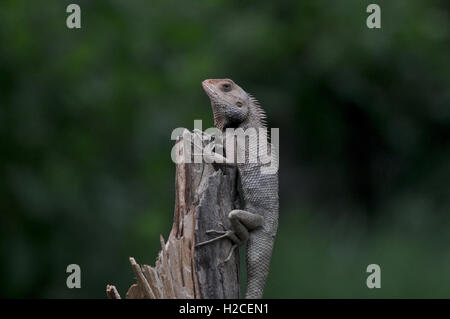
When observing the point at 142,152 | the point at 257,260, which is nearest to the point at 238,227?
the point at 257,260

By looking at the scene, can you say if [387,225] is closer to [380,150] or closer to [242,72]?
[380,150]

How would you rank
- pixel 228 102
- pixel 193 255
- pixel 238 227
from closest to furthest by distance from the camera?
pixel 193 255
pixel 238 227
pixel 228 102

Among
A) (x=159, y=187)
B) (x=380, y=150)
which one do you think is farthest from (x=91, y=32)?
(x=380, y=150)

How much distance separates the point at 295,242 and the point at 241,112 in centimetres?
451

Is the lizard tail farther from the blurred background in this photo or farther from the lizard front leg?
the blurred background

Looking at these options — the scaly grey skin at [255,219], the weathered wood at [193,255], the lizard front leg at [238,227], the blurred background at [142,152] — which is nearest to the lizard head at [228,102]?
the scaly grey skin at [255,219]

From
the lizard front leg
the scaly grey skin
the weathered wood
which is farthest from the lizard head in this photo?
the lizard front leg

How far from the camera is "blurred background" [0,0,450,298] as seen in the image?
32.5 ft

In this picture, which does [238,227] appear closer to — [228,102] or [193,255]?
[193,255]

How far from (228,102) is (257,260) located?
148 centimetres

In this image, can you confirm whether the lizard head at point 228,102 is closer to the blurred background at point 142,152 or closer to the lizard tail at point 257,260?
the lizard tail at point 257,260

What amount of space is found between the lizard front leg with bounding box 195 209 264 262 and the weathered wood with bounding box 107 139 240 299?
40 mm

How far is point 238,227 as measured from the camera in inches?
225

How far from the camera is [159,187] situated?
10852 mm
